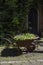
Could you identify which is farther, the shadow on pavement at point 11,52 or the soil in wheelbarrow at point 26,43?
the soil in wheelbarrow at point 26,43

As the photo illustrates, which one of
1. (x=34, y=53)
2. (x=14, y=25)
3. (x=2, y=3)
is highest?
(x=2, y=3)

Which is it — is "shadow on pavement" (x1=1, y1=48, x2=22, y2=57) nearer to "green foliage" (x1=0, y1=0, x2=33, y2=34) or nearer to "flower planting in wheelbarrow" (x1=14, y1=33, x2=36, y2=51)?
"flower planting in wheelbarrow" (x1=14, y1=33, x2=36, y2=51)

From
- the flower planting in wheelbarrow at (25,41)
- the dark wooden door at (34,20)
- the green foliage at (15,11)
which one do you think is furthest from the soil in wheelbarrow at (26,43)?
the dark wooden door at (34,20)

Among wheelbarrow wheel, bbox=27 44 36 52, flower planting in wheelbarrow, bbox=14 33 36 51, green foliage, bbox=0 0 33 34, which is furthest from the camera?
green foliage, bbox=0 0 33 34

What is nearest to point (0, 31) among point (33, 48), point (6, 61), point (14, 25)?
point (14, 25)

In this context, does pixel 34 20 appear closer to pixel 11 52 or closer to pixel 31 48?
pixel 31 48

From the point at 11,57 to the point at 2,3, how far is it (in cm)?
282

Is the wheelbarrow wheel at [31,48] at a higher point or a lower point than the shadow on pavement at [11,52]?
higher

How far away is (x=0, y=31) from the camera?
1397 cm

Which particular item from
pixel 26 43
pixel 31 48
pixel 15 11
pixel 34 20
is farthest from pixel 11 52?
pixel 34 20

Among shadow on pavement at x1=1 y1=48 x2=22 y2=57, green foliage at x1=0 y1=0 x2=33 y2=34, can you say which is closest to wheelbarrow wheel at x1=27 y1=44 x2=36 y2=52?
shadow on pavement at x1=1 y1=48 x2=22 y2=57

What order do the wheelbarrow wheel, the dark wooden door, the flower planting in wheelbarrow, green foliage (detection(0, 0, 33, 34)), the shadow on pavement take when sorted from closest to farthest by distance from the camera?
the shadow on pavement → the flower planting in wheelbarrow → the wheelbarrow wheel → green foliage (detection(0, 0, 33, 34)) → the dark wooden door

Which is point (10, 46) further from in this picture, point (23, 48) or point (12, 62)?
point (12, 62)

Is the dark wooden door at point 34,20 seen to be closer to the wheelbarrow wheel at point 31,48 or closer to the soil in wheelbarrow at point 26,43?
the wheelbarrow wheel at point 31,48
